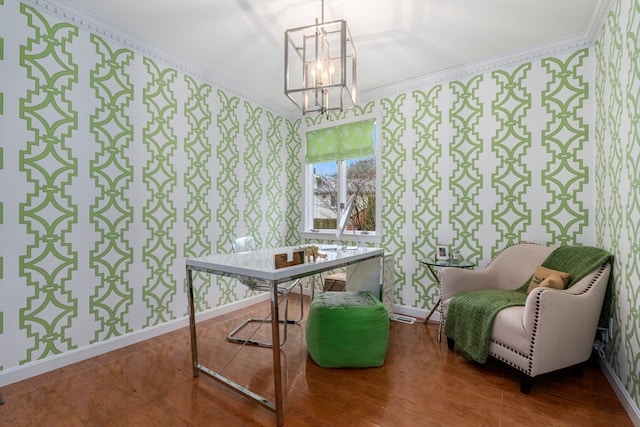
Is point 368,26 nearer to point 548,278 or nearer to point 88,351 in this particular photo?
point 548,278

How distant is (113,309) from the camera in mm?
2584

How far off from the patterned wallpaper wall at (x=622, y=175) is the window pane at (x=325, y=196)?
2.70m

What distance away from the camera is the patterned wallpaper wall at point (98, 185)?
2.10 metres

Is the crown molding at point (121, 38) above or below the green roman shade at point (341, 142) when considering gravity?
above

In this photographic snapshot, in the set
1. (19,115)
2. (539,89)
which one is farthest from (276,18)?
(539,89)

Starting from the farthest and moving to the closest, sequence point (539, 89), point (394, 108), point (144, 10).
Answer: point (394, 108), point (539, 89), point (144, 10)

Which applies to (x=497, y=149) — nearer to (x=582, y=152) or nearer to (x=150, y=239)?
(x=582, y=152)

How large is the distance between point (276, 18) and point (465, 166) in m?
2.24

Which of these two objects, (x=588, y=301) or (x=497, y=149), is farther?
(x=497, y=149)

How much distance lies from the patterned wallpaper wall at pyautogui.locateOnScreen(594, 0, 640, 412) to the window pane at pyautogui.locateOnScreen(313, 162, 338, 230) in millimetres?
2696

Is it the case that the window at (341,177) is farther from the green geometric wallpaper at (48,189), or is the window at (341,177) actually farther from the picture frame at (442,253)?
the green geometric wallpaper at (48,189)

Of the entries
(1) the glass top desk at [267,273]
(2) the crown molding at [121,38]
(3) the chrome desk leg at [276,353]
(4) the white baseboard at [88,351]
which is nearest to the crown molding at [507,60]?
(2) the crown molding at [121,38]

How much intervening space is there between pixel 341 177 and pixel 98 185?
2646mm

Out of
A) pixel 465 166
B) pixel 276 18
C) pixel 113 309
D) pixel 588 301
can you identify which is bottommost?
pixel 113 309
